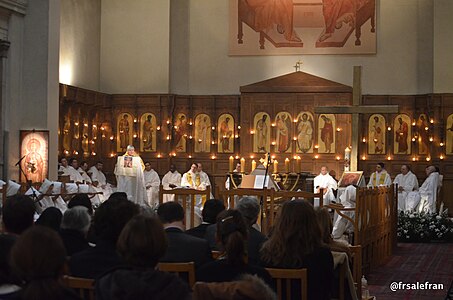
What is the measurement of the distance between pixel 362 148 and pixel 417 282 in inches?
532

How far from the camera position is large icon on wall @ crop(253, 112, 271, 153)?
1045 inches

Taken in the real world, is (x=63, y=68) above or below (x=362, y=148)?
above

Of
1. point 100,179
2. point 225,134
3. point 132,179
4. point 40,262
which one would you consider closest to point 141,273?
point 40,262

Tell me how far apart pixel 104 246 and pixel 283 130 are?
70.3ft

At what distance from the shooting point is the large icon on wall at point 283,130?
86.9ft

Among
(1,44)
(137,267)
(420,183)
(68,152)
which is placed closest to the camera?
(137,267)

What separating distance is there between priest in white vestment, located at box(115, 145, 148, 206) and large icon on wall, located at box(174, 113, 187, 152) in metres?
4.27

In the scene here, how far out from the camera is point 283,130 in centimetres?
2655

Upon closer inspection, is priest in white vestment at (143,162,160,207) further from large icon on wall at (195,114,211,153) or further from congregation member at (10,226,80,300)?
congregation member at (10,226,80,300)

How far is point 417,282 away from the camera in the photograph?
13.1 metres

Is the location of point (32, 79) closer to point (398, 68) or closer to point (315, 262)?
point (398, 68)

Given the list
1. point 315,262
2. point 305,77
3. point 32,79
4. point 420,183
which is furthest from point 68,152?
point 315,262

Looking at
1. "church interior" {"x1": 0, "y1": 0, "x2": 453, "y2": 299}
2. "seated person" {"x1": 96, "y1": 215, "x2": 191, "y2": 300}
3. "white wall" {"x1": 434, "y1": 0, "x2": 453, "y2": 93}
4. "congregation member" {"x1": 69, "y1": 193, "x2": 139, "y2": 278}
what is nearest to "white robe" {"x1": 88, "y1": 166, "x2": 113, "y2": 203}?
"church interior" {"x1": 0, "y1": 0, "x2": 453, "y2": 299}

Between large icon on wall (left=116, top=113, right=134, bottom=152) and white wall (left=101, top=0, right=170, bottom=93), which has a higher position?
white wall (left=101, top=0, right=170, bottom=93)
